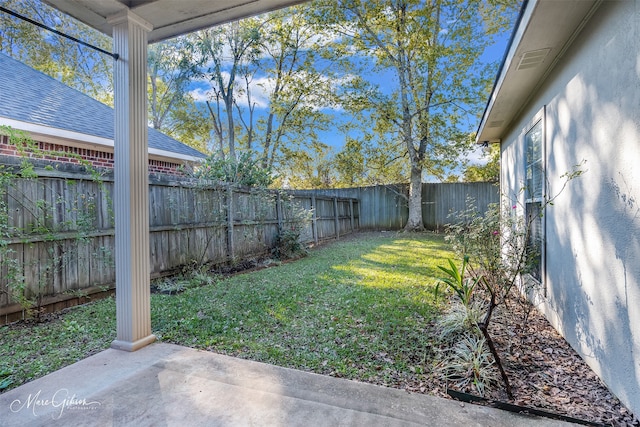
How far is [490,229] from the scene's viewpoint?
165 inches

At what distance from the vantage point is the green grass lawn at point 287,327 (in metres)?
2.58

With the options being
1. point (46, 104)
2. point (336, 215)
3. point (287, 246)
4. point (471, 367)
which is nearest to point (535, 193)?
point (471, 367)

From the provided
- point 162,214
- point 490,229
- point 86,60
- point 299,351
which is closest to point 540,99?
point 490,229

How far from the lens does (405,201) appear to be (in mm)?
13320

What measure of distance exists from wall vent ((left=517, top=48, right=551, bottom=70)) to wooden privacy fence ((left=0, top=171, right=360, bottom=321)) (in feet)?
16.2

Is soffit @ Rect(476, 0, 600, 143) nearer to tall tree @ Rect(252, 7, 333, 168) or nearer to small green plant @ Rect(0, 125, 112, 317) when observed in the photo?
small green plant @ Rect(0, 125, 112, 317)

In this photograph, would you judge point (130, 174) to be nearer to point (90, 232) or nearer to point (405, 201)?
point (90, 232)

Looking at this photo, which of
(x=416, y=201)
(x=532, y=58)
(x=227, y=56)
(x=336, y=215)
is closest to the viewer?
(x=532, y=58)

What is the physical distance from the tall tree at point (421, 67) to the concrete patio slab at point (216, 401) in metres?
10.8

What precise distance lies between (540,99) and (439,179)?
987 centimetres

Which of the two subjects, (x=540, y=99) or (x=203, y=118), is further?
(x=203, y=118)

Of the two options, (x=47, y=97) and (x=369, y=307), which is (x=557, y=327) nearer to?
(x=369, y=307)

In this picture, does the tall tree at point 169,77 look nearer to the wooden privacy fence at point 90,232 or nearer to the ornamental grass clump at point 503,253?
the wooden privacy fence at point 90,232

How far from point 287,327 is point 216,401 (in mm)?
1353
